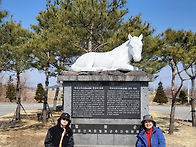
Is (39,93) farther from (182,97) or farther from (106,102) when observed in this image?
(106,102)

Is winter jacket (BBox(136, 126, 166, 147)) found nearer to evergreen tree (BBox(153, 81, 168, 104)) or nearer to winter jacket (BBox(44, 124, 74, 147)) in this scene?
winter jacket (BBox(44, 124, 74, 147))

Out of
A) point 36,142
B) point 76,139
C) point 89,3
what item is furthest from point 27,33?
point 76,139

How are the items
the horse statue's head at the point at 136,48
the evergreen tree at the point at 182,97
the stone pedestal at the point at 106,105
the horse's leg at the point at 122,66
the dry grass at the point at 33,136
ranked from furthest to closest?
the evergreen tree at the point at 182,97 → the dry grass at the point at 33,136 → the horse statue's head at the point at 136,48 → the horse's leg at the point at 122,66 → the stone pedestal at the point at 106,105

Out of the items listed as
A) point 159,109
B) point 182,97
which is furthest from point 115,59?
point 182,97

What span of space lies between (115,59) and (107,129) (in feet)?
6.35

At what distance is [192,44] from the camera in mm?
9422

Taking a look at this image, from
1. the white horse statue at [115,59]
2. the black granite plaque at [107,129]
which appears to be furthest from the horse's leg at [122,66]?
the black granite plaque at [107,129]

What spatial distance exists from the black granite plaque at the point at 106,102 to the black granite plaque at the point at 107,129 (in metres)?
0.23

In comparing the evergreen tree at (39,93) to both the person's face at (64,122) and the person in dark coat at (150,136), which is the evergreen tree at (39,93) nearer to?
the person's face at (64,122)

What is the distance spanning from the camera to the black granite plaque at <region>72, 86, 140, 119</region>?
15.3ft

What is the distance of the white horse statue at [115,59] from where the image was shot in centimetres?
503

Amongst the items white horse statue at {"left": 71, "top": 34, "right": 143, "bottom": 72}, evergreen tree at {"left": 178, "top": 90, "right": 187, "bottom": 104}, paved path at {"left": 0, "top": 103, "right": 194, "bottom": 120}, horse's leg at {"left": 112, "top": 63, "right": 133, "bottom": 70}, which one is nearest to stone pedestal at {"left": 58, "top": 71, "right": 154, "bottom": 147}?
horse's leg at {"left": 112, "top": 63, "right": 133, "bottom": 70}

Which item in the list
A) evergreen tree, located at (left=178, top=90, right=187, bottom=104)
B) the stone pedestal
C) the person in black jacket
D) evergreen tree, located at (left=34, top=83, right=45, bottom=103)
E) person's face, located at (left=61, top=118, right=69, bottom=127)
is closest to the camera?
the person in black jacket

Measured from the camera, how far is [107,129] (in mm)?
4629
